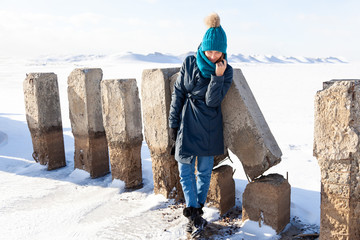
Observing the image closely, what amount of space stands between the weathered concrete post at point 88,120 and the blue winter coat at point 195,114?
220cm

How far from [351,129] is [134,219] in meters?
2.31

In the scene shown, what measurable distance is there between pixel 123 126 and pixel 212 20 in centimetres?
201

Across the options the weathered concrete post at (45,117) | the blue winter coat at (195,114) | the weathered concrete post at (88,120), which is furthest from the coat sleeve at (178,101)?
the weathered concrete post at (45,117)

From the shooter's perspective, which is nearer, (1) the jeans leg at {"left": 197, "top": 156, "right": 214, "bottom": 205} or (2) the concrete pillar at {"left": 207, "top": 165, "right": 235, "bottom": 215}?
(1) the jeans leg at {"left": 197, "top": 156, "right": 214, "bottom": 205}

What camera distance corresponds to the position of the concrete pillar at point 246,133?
3102 mm

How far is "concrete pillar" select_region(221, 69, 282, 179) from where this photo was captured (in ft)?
10.2

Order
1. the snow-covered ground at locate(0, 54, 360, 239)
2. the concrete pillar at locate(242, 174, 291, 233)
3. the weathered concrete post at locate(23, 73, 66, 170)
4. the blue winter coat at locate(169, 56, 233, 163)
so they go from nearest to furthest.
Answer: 1. the blue winter coat at locate(169, 56, 233, 163)
2. the concrete pillar at locate(242, 174, 291, 233)
3. the snow-covered ground at locate(0, 54, 360, 239)
4. the weathered concrete post at locate(23, 73, 66, 170)

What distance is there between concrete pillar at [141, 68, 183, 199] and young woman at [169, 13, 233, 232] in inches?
24.6

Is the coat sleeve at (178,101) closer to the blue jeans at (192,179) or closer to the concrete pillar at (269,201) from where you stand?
the blue jeans at (192,179)

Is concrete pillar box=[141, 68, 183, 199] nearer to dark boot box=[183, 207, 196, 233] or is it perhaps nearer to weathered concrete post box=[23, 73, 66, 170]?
dark boot box=[183, 207, 196, 233]

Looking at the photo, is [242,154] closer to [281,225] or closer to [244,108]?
[244,108]

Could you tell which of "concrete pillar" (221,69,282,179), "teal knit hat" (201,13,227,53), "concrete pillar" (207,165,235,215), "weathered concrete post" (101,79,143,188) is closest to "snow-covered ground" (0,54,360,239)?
"concrete pillar" (207,165,235,215)

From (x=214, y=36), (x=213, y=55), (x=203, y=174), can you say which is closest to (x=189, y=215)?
(x=203, y=174)

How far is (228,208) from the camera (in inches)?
141
